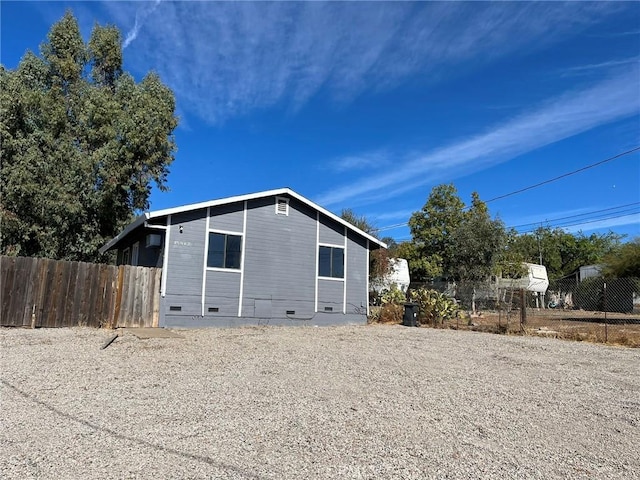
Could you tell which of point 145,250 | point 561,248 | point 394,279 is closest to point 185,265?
Result: point 145,250

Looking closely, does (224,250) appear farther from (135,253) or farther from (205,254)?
(135,253)

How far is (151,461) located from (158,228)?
395 inches

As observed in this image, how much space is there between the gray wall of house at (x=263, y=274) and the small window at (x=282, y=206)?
0.14 meters

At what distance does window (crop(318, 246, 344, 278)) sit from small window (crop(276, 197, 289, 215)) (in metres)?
1.77

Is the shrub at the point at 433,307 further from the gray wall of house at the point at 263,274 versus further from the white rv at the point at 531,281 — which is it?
the white rv at the point at 531,281

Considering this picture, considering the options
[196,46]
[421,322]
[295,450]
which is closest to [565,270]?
[421,322]

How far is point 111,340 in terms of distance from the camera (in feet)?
29.8

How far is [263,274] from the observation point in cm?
1388

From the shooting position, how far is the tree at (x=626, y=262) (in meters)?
19.6

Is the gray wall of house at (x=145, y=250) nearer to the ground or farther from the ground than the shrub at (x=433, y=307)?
farther from the ground

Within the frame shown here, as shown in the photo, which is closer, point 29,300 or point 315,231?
point 29,300

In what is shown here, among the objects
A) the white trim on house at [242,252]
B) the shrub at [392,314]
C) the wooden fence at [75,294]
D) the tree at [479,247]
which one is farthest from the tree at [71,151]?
the tree at [479,247]

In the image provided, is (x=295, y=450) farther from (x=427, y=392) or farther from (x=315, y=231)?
(x=315, y=231)

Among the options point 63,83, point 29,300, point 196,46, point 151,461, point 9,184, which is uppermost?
point 63,83
